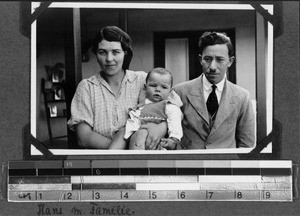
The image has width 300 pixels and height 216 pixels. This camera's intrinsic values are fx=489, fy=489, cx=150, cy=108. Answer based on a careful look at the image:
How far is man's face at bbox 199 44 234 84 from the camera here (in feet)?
4.94

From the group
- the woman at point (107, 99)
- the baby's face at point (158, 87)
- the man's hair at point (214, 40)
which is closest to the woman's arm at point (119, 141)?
the woman at point (107, 99)

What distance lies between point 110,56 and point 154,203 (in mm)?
477

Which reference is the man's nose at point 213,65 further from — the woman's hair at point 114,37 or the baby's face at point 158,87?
→ the woman's hair at point 114,37

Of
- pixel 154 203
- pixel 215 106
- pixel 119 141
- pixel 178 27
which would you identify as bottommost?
pixel 154 203

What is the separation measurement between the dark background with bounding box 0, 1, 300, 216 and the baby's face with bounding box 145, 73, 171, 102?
33 centimetres

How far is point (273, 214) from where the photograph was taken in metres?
1.54

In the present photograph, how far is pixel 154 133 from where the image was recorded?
1.50 meters

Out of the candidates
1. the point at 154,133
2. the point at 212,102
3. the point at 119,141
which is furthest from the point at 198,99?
the point at 119,141

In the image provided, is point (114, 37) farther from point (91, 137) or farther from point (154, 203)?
point (154, 203)

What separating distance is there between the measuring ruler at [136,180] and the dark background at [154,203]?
0.03 meters

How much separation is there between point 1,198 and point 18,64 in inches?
16.6

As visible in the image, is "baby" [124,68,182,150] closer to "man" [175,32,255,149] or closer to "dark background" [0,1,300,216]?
"man" [175,32,255,149]

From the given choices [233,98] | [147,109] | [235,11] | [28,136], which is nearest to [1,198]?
[28,136]

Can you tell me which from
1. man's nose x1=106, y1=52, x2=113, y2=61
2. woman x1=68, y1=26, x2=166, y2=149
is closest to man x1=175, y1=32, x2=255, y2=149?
woman x1=68, y1=26, x2=166, y2=149
